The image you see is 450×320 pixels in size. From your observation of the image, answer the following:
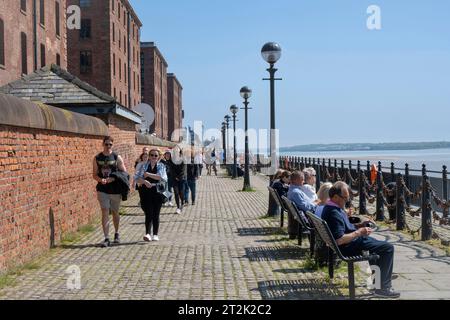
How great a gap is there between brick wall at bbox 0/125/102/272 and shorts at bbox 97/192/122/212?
0.77 m

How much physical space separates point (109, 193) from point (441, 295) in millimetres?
5823

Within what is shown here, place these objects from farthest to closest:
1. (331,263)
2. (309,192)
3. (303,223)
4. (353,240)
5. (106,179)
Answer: (309,192) → (106,179) → (303,223) → (331,263) → (353,240)

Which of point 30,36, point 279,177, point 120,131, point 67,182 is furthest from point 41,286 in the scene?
point 30,36

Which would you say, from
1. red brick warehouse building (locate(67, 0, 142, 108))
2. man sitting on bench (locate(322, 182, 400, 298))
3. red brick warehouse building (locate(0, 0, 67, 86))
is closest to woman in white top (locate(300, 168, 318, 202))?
man sitting on bench (locate(322, 182, 400, 298))

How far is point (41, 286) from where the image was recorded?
7.23 metres

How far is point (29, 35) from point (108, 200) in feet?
87.1

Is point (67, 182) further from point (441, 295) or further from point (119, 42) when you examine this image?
point (119, 42)

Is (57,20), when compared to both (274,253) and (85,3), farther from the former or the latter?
(274,253)

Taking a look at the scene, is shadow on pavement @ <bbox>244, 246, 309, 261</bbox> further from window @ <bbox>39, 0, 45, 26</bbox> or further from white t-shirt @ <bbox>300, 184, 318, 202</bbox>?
window @ <bbox>39, 0, 45, 26</bbox>

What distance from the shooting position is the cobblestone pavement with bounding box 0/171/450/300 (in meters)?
6.85

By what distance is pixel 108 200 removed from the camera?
10.5m

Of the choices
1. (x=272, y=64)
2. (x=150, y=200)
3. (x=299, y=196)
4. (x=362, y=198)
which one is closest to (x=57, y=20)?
(x=272, y=64)
